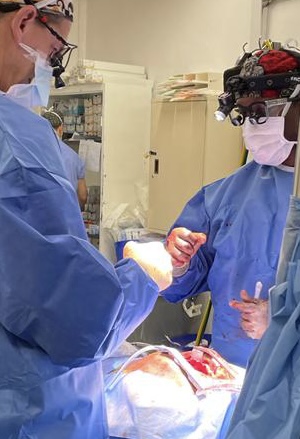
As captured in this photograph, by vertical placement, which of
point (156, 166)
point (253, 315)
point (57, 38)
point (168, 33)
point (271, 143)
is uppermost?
point (168, 33)

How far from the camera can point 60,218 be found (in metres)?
0.92

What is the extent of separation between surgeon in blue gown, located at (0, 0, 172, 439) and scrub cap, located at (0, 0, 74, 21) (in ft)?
0.74

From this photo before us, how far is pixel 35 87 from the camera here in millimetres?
1248

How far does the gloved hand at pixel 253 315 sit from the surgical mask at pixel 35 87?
2.55ft

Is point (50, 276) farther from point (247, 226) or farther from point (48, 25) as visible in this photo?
point (247, 226)

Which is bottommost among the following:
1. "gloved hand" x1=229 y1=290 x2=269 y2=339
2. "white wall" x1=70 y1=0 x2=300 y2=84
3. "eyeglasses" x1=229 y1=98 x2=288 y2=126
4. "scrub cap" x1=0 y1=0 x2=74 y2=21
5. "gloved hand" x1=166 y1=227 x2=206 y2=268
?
"gloved hand" x1=229 y1=290 x2=269 y2=339

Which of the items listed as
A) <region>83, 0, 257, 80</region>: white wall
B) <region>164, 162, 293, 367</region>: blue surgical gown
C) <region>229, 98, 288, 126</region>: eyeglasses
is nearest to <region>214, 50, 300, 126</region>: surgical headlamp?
<region>229, 98, 288, 126</region>: eyeglasses

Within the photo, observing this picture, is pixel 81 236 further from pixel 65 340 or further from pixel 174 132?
pixel 174 132

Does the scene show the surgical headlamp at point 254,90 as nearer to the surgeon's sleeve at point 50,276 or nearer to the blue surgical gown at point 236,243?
the blue surgical gown at point 236,243

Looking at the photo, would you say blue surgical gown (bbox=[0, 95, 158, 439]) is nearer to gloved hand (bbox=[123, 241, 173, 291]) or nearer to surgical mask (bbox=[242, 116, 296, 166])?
gloved hand (bbox=[123, 241, 173, 291])

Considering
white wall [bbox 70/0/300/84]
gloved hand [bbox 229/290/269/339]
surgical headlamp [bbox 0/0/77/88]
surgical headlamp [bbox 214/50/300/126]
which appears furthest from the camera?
white wall [bbox 70/0/300/84]

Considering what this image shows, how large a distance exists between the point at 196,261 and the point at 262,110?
531mm

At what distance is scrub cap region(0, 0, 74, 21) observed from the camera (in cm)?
108

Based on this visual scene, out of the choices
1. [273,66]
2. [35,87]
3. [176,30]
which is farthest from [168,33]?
[35,87]
